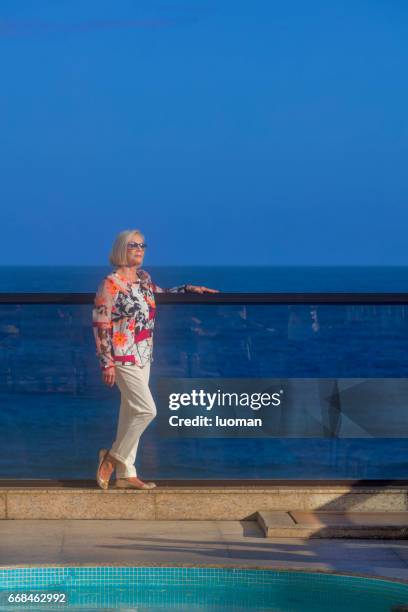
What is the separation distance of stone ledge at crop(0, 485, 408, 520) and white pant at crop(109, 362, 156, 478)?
0.23m

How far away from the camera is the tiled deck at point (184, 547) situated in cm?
753

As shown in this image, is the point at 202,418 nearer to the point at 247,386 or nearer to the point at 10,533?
the point at 247,386

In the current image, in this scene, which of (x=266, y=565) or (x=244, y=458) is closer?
(x=266, y=565)

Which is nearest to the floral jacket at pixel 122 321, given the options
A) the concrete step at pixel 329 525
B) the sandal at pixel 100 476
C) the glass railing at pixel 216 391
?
the glass railing at pixel 216 391

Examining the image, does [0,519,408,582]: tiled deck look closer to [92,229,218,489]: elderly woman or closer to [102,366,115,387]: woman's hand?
[92,229,218,489]: elderly woman

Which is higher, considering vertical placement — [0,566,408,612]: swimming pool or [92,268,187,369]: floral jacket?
[92,268,187,369]: floral jacket

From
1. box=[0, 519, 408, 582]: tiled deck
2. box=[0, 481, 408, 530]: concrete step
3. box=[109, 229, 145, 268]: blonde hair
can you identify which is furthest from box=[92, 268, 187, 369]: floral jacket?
box=[0, 519, 408, 582]: tiled deck

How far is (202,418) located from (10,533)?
1.66 m

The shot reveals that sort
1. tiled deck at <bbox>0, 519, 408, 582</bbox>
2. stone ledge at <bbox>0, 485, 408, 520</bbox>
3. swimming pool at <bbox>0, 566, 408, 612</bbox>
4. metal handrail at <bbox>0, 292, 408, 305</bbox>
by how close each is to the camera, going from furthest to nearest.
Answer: metal handrail at <bbox>0, 292, 408, 305</bbox>, stone ledge at <bbox>0, 485, 408, 520</bbox>, tiled deck at <bbox>0, 519, 408, 582</bbox>, swimming pool at <bbox>0, 566, 408, 612</bbox>

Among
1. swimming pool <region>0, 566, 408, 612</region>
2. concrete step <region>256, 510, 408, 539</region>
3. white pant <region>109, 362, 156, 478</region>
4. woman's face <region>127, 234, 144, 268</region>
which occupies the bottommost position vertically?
swimming pool <region>0, 566, 408, 612</region>

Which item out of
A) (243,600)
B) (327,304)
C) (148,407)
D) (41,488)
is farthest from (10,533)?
(327,304)

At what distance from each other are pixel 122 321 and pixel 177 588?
2.21 m

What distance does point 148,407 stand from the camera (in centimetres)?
890

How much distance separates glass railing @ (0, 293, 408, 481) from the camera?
9.14 m
